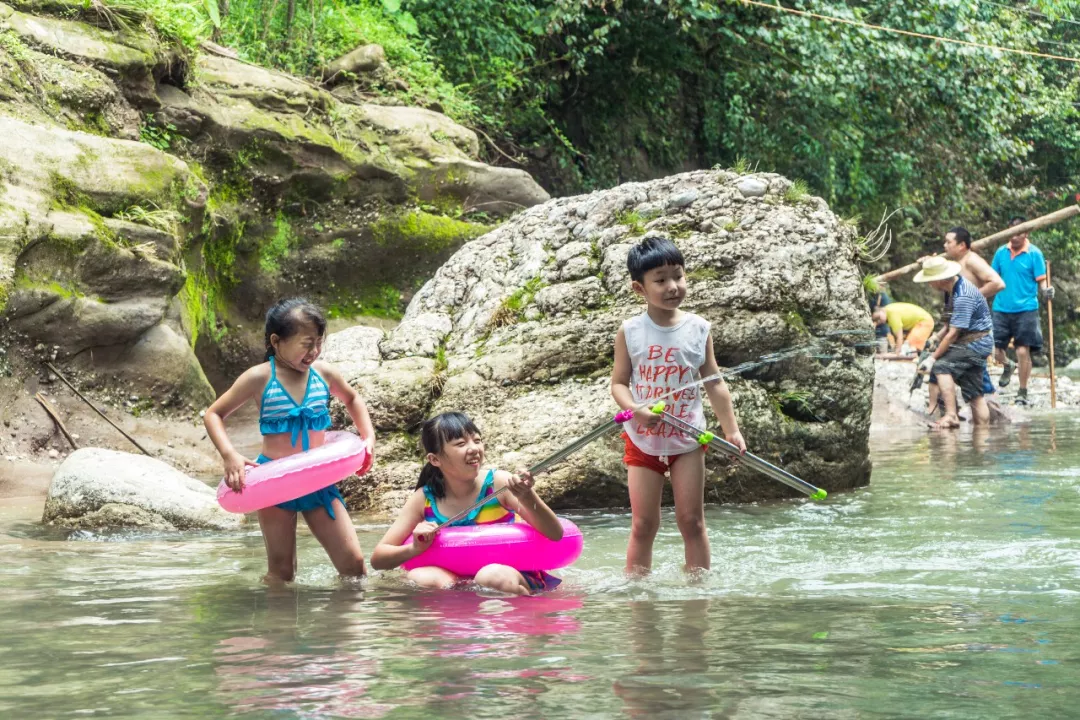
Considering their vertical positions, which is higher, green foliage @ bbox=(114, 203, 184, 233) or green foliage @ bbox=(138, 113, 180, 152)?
green foliage @ bbox=(138, 113, 180, 152)

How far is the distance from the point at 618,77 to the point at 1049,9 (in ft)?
30.9

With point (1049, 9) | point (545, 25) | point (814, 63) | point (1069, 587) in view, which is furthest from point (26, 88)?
point (1049, 9)

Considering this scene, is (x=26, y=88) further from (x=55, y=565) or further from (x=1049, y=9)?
(x=1049, y=9)

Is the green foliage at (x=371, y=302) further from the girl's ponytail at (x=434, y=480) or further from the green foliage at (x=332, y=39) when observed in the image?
the girl's ponytail at (x=434, y=480)

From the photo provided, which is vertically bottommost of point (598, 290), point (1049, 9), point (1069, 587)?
point (1069, 587)

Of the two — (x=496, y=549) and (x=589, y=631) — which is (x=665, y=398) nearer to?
(x=496, y=549)

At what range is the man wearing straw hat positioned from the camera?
11383 millimetres

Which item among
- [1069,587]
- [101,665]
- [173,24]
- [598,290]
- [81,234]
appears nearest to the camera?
[101,665]

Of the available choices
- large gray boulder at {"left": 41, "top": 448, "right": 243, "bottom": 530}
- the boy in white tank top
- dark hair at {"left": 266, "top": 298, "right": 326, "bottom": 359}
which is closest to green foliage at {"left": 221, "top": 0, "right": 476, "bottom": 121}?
large gray boulder at {"left": 41, "top": 448, "right": 243, "bottom": 530}

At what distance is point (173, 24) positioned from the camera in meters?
12.3

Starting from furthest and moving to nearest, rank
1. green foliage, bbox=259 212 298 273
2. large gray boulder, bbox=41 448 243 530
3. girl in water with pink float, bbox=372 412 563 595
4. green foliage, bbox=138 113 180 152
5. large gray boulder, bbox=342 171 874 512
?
green foliage, bbox=259 212 298 273 < green foliage, bbox=138 113 180 152 < large gray boulder, bbox=342 171 874 512 < large gray boulder, bbox=41 448 243 530 < girl in water with pink float, bbox=372 412 563 595

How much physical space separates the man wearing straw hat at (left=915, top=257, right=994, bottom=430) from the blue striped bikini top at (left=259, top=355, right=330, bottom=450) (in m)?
7.24

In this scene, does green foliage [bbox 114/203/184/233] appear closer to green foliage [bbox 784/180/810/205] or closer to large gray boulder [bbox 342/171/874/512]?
large gray boulder [bbox 342/171/874/512]

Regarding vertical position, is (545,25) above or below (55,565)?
above
